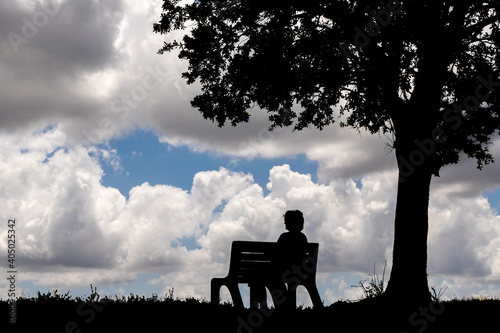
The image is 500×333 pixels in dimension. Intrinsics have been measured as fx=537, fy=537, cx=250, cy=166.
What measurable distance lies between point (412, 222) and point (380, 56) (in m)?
3.93

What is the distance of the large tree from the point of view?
12.0m

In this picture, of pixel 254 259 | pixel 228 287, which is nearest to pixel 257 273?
pixel 254 259

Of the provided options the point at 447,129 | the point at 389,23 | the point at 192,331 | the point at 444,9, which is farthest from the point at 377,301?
the point at 444,9

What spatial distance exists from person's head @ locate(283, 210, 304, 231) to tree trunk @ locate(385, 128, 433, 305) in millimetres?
3997

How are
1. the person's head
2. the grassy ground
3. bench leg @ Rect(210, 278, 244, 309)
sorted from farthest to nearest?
bench leg @ Rect(210, 278, 244, 309), the person's head, the grassy ground

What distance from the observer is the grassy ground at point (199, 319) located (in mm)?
8109

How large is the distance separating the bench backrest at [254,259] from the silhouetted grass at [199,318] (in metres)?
0.63

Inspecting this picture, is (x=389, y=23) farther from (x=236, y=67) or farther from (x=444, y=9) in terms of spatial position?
(x=236, y=67)

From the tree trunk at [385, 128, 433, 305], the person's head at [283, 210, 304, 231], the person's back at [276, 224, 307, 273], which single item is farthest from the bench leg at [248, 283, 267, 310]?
the tree trunk at [385, 128, 433, 305]

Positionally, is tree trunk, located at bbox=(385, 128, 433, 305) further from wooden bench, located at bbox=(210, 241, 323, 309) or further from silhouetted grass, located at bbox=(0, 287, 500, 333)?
wooden bench, located at bbox=(210, 241, 323, 309)

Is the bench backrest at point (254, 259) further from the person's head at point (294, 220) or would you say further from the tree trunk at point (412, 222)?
the tree trunk at point (412, 222)

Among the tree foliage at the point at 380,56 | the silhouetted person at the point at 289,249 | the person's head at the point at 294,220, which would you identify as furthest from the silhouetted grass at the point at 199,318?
the tree foliage at the point at 380,56

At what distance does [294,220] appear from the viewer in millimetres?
8984

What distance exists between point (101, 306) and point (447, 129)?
867 cm
